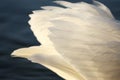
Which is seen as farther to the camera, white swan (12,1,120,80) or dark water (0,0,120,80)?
dark water (0,0,120,80)

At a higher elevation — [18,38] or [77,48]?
[18,38]

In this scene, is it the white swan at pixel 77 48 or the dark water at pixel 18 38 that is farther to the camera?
the dark water at pixel 18 38

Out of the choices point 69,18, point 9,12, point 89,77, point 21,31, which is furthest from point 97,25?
point 9,12

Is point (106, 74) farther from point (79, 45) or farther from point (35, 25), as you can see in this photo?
point (35, 25)

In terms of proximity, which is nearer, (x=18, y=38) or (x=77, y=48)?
(x=77, y=48)
